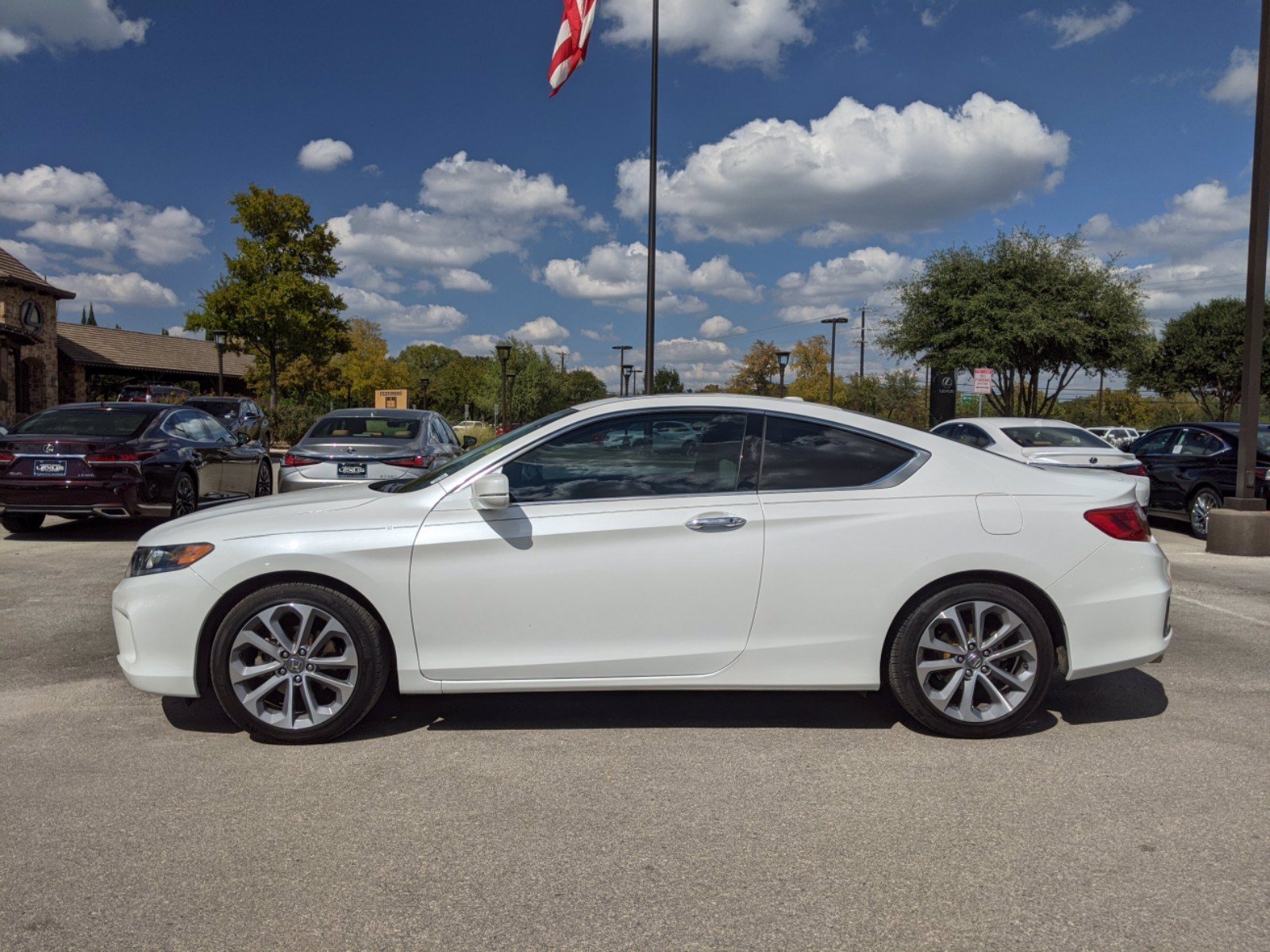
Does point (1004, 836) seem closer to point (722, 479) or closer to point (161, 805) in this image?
point (722, 479)

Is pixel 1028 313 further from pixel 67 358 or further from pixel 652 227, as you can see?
pixel 67 358

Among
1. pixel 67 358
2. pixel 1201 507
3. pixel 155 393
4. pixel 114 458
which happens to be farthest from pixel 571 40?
pixel 67 358

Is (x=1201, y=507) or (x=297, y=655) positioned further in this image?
(x=1201, y=507)

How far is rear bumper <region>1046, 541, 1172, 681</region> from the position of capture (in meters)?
4.33

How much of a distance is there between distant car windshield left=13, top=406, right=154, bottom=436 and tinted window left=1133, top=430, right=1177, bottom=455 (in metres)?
13.1

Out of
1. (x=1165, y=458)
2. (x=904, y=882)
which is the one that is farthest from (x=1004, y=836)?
(x=1165, y=458)

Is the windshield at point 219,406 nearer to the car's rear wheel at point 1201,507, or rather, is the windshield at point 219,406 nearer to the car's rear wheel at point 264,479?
the car's rear wheel at point 264,479

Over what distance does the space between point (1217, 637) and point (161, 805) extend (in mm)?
6387

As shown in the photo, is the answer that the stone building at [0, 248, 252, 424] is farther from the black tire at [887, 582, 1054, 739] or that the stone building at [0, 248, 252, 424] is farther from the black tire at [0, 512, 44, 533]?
the black tire at [887, 582, 1054, 739]

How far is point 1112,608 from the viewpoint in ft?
14.3

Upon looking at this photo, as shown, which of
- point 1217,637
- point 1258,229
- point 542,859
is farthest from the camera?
point 1258,229

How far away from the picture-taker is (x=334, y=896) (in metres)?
2.92

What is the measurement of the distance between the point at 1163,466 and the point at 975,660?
421 inches

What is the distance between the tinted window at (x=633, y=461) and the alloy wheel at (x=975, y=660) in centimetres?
115
